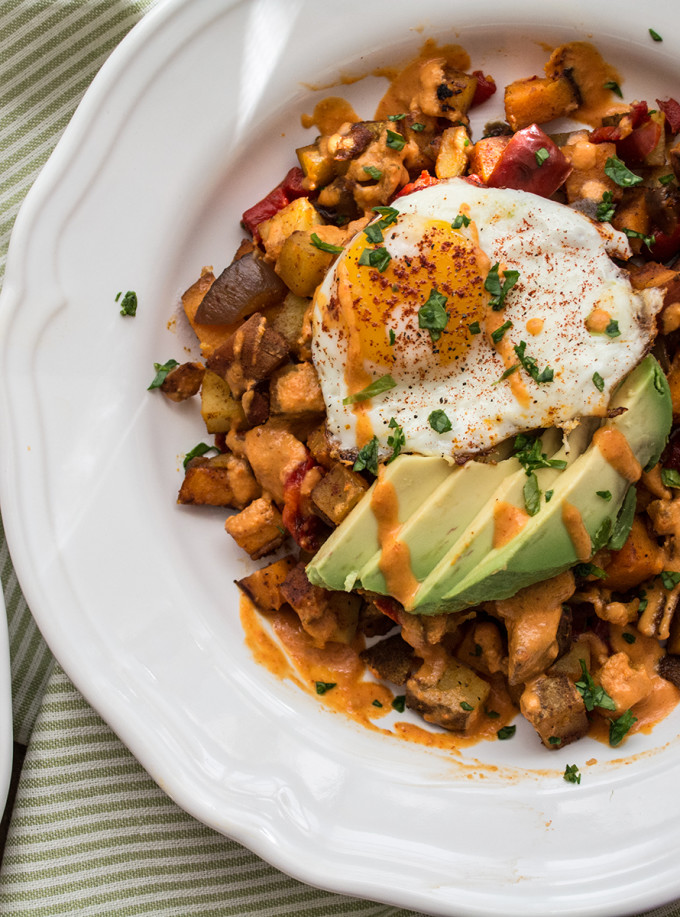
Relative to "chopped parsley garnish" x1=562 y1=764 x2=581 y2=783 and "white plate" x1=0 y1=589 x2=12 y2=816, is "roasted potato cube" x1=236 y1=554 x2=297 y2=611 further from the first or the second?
"chopped parsley garnish" x1=562 y1=764 x2=581 y2=783

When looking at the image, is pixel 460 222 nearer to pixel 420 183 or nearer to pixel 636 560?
pixel 420 183

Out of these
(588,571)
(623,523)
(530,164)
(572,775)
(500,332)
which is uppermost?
(530,164)

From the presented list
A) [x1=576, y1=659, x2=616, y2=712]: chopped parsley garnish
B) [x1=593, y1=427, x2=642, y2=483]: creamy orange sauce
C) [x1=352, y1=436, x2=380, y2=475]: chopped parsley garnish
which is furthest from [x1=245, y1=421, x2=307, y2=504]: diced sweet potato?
[x1=576, y1=659, x2=616, y2=712]: chopped parsley garnish

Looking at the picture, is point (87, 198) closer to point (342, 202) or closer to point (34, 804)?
point (342, 202)

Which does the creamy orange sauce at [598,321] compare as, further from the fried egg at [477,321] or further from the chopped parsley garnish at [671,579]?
the chopped parsley garnish at [671,579]

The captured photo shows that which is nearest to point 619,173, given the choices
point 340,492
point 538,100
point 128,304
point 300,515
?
point 538,100
